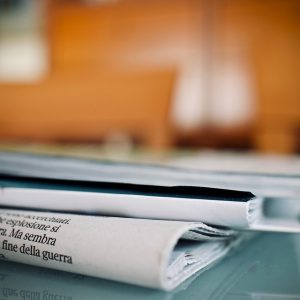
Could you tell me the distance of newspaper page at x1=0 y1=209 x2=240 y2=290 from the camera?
0.67 ft

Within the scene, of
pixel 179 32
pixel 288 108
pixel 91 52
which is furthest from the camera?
pixel 91 52

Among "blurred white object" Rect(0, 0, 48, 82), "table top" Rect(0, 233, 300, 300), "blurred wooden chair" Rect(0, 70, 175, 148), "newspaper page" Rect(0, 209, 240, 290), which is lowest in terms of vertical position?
"table top" Rect(0, 233, 300, 300)

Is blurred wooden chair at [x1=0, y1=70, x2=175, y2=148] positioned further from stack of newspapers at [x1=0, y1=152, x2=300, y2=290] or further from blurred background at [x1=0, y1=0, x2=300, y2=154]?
stack of newspapers at [x1=0, y1=152, x2=300, y2=290]

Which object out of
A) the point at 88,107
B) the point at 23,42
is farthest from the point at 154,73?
the point at 23,42

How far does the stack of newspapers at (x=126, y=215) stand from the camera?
21 cm

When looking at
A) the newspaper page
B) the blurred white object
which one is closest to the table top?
the newspaper page

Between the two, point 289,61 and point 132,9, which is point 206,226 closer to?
point 289,61

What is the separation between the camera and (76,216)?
25 cm

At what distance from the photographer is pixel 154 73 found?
5.38 ft

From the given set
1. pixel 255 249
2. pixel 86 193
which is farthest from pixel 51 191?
pixel 255 249

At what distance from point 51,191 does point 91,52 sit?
2254mm

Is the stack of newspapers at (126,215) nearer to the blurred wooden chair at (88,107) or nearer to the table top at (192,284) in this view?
the table top at (192,284)

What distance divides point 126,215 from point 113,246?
0.15 feet

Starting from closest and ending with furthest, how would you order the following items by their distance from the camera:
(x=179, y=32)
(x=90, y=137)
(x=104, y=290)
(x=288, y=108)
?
(x=104, y=290) < (x=90, y=137) < (x=288, y=108) < (x=179, y=32)
